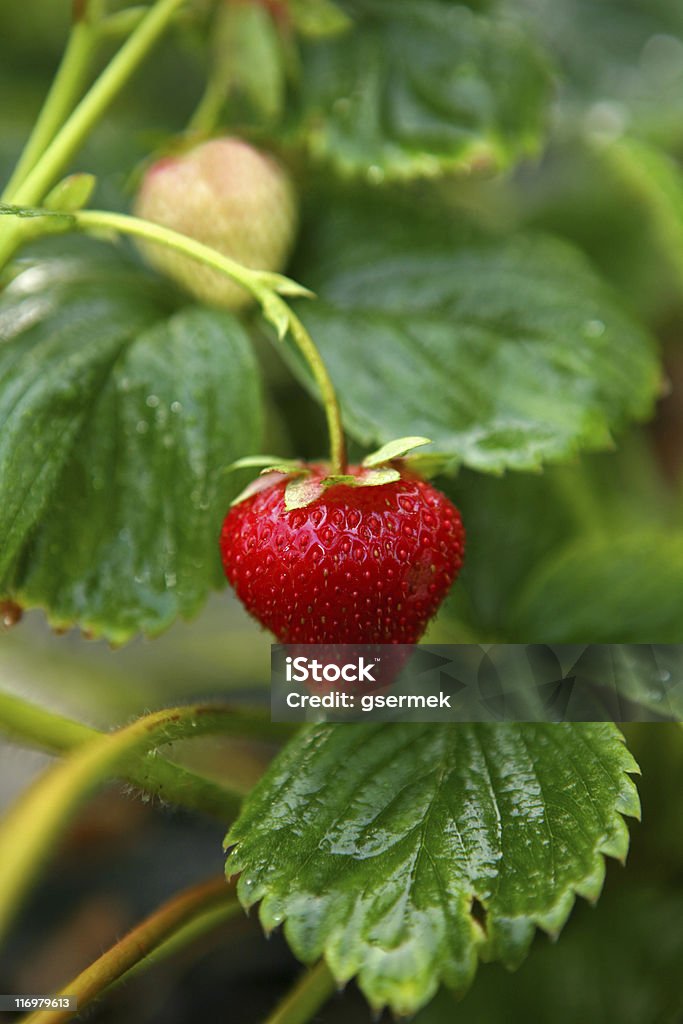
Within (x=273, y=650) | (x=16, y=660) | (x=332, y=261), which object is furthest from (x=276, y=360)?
(x=273, y=650)

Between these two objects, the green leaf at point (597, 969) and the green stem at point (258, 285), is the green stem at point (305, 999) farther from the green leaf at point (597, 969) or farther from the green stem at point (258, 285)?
the green stem at point (258, 285)

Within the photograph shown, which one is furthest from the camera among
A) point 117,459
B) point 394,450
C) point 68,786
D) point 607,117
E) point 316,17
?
point 607,117

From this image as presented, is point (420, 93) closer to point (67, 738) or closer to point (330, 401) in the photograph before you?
point (330, 401)

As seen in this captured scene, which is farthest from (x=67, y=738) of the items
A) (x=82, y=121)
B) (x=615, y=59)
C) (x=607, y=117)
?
(x=615, y=59)

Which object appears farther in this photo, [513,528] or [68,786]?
[513,528]

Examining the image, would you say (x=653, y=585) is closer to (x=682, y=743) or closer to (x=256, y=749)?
(x=682, y=743)

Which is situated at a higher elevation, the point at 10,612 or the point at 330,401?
the point at 330,401
